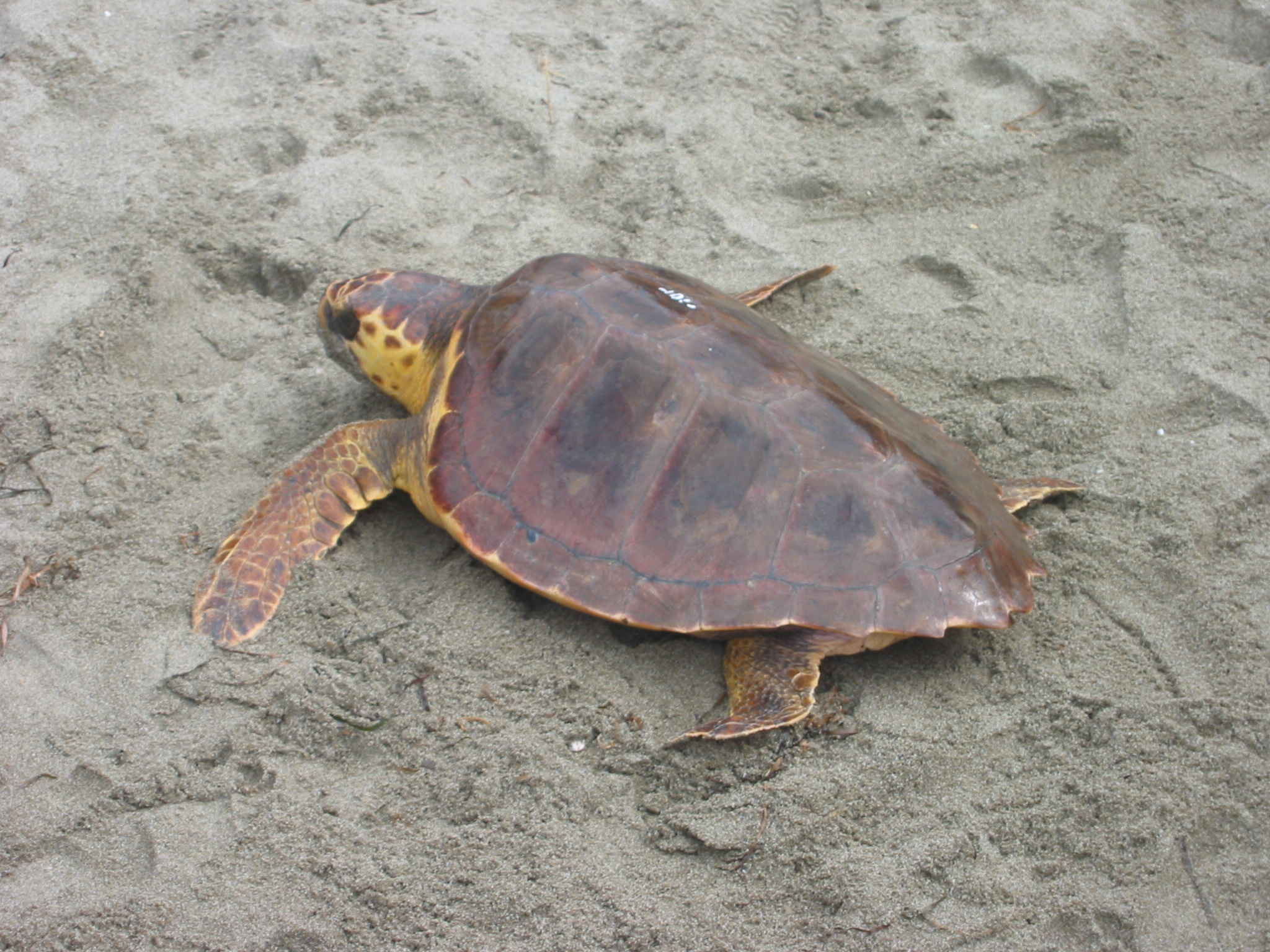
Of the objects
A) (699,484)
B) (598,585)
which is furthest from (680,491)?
(598,585)

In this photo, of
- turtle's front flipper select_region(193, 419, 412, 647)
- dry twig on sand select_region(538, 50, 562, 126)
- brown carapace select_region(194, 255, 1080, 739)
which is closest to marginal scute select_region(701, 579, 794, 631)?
brown carapace select_region(194, 255, 1080, 739)

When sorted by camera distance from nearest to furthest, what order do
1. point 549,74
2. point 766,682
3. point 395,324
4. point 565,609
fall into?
point 766,682, point 565,609, point 395,324, point 549,74

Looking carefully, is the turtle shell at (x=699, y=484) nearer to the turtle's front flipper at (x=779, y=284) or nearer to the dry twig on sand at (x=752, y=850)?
the dry twig on sand at (x=752, y=850)

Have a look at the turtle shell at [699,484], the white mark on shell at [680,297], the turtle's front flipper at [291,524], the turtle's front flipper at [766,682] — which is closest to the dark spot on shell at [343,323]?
the turtle's front flipper at [291,524]

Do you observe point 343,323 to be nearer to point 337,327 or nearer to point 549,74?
point 337,327

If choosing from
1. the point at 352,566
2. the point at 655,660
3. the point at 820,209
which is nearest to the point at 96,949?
the point at 352,566

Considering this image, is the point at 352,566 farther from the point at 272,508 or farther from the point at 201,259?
the point at 201,259
